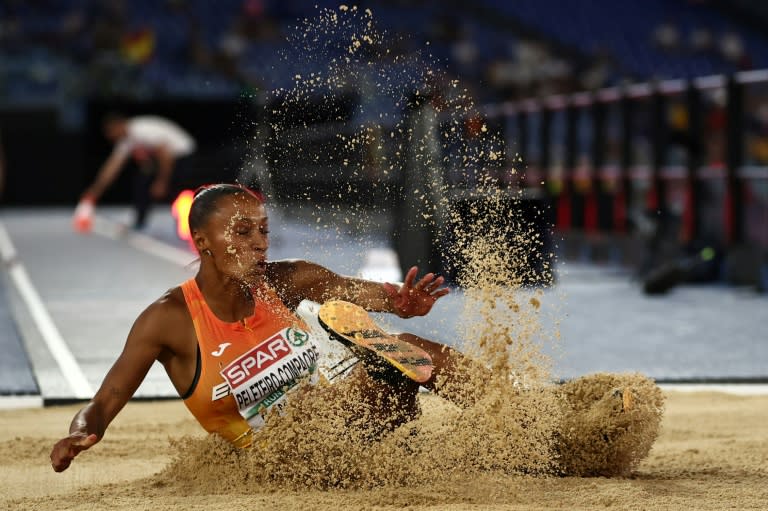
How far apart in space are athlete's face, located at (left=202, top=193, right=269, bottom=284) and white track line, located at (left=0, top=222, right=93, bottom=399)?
9.13 feet

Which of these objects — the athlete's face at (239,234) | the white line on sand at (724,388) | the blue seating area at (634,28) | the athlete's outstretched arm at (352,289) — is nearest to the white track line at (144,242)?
the white line on sand at (724,388)

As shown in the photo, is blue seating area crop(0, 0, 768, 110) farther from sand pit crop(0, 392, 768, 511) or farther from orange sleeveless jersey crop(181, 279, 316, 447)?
orange sleeveless jersey crop(181, 279, 316, 447)

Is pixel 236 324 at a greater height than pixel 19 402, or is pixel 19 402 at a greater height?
pixel 236 324

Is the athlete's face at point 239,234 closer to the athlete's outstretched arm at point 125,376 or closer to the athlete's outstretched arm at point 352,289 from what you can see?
the athlete's outstretched arm at point 352,289

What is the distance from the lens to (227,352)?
13.8 feet

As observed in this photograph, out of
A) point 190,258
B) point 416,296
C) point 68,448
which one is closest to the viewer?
point 68,448

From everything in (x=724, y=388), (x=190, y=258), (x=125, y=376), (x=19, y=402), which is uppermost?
(x=125, y=376)

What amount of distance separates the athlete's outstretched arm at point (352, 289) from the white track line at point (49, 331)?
2.64 metres

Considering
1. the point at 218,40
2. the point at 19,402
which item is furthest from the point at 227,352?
the point at 218,40

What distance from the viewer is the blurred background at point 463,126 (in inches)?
250

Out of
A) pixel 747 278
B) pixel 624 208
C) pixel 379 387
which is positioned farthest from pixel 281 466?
pixel 624 208

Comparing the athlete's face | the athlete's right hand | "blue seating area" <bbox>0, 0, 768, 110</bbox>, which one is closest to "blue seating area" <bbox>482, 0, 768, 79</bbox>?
"blue seating area" <bbox>0, 0, 768, 110</bbox>

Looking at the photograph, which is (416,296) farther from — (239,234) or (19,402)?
(19,402)

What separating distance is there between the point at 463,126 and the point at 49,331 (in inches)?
283
